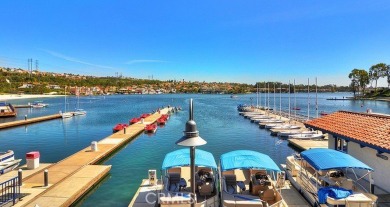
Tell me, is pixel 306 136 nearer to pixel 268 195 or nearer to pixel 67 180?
pixel 268 195

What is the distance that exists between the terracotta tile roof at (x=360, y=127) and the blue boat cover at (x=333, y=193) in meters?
2.97

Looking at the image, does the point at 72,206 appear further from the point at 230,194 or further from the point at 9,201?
the point at 230,194

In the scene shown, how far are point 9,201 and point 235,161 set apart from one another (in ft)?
35.0

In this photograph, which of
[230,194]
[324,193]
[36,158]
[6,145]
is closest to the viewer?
[324,193]

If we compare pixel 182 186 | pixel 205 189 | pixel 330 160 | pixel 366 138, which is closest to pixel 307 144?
pixel 366 138

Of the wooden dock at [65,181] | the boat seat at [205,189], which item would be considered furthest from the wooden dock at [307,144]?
the wooden dock at [65,181]

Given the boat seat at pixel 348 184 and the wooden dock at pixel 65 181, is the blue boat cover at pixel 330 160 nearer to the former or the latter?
the boat seat at pixel 348 184

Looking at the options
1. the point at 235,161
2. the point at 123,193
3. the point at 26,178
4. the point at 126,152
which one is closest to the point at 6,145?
the point at 126,152

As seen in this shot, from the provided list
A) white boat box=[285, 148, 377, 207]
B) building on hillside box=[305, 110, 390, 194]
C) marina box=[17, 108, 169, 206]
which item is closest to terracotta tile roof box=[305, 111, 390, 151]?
building on hillside box=[305, 110, 390, 194]

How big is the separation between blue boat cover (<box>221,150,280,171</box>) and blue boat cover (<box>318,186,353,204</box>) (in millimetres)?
2032

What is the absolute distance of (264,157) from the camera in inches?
565

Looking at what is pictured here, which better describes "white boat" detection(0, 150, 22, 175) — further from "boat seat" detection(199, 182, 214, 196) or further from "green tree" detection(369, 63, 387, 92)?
"green tree" detection(369, 63, 387, 92)

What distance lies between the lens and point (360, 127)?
16453 millimetres

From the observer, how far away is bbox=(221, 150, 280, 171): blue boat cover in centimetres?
1290
